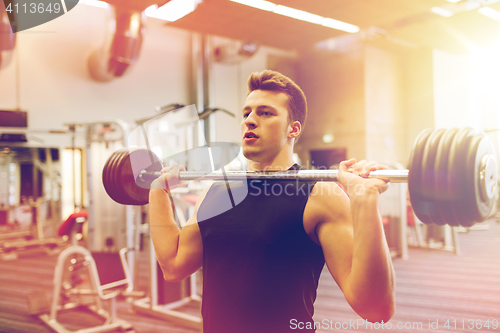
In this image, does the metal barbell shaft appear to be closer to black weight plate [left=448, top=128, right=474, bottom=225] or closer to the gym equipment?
black weight plate [left=448, top=128, right=474, bottom=225]

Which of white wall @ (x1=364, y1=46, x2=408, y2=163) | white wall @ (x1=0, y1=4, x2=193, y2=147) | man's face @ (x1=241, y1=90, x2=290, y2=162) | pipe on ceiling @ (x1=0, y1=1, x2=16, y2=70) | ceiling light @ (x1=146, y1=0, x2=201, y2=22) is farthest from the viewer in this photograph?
white wall @ (x1=364, y1=46, x2=408, y2=163)

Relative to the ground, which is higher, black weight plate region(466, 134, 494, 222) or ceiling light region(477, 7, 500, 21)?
ceiling light region(477, 7, 500, 21)

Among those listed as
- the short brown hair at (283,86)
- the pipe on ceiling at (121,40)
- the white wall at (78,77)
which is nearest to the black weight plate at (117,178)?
the short brown hair at (283,86)

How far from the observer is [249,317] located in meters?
0.94

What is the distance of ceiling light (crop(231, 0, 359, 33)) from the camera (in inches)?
198

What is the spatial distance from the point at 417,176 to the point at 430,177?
27mm

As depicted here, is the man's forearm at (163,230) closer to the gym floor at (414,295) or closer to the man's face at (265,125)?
the man's face at (265,125)

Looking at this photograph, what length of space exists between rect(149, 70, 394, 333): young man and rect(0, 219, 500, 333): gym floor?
80.4 inches

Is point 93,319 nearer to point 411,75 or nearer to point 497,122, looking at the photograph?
point 411,75

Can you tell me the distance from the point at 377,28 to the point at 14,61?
21.6ft

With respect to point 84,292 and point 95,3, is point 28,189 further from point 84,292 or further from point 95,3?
point 84,292

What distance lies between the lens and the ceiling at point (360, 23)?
5.15 metres

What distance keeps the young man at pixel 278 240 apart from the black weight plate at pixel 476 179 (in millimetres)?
184

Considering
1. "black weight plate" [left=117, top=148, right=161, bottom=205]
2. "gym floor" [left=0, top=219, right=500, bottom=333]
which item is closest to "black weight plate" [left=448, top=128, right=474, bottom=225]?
"black weight plate" [left=117, top=148, right=161, bottom=205]
